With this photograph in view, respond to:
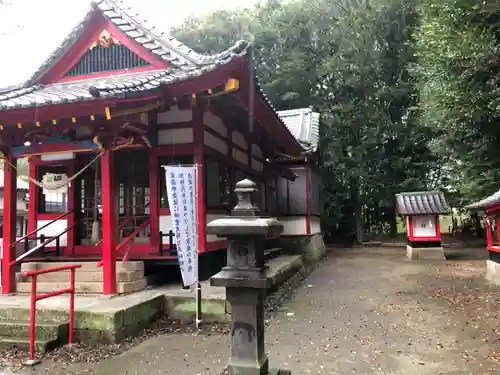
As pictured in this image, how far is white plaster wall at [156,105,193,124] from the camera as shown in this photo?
8078 millimetres

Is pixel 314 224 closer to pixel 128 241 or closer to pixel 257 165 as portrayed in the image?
pixel 257 165

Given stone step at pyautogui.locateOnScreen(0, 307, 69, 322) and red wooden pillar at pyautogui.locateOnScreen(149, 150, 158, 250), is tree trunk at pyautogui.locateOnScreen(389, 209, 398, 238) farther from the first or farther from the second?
stone step at pyautogui.locateOnScreen(0, 307, 69, 322)

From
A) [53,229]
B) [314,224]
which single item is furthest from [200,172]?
[314,224]

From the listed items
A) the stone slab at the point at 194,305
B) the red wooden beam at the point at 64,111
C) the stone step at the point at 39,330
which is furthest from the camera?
the stone slab at the point at 194,305

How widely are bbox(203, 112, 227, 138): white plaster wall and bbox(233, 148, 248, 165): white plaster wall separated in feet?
3.18

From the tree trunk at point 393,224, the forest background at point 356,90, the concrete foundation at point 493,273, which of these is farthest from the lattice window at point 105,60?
the tree trunk at point 393,224

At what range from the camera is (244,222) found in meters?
3.54

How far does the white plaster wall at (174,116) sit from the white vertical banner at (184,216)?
168 cm

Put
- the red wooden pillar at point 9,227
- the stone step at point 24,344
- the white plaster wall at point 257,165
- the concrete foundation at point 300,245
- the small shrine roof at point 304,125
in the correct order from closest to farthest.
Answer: the stone step at point 24,344 < the red wooden pillar at point 9,227 < the white plaster wall at point 257,165 < the concrete foundation at point 300,245 < the small shrine roof at point 304,125

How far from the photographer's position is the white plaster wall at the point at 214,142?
832 cm

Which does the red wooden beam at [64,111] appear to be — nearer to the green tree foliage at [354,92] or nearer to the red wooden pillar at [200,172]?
the red wooden pillar at [200,172]

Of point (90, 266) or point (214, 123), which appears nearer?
point (90, 266)

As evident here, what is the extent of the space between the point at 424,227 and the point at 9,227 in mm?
14028

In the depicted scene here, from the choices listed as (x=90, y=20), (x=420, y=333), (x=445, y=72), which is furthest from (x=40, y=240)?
(x=445, y=72)
